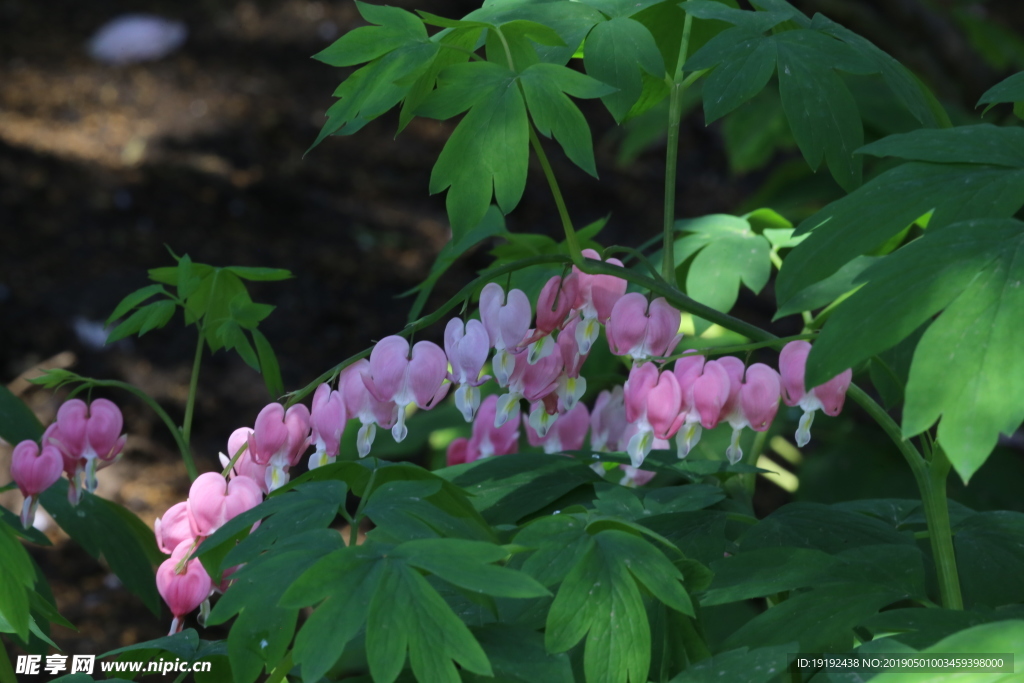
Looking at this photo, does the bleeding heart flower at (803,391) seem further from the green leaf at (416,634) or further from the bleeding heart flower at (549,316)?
the green leaf at (416,634)

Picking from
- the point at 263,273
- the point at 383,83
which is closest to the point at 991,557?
the point at 383,83

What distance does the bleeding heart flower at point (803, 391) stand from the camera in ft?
3.10

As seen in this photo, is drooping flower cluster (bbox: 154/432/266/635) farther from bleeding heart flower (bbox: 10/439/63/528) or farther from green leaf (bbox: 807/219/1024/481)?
green leaf (bbox: 807/219/1024/481)

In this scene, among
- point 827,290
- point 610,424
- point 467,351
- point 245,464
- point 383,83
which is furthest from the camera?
point 610,424

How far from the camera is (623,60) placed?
3.18ft

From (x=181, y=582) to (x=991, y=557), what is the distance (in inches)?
34.1

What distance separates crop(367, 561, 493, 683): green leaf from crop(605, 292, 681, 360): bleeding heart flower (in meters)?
0.41

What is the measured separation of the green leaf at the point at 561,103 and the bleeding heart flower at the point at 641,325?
0.18 metres

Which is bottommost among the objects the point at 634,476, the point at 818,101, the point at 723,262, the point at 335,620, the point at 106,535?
the point at 106,535

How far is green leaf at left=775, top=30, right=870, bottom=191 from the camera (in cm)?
101

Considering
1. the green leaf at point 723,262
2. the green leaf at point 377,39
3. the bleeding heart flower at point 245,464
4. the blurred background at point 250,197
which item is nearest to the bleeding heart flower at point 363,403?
the bleeding heart flower at point 245,464

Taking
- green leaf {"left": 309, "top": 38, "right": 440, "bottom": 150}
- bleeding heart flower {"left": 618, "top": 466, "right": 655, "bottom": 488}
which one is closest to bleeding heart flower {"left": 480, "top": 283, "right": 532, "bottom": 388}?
green leaf {"left": 309, "top": 38, "right": 440, "bottom": 150}

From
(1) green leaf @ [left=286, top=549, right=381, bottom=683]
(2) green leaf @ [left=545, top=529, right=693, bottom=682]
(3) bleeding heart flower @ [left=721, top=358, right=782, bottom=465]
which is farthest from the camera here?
(3) bleeding heart flower @ [left=721, top=358, right=782, bottom=465]

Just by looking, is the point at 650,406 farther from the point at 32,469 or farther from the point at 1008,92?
the point at 32,469
